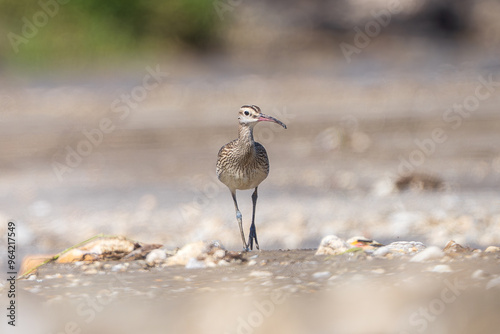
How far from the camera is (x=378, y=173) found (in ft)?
30.8

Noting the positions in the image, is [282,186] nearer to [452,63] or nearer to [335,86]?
[335,86]

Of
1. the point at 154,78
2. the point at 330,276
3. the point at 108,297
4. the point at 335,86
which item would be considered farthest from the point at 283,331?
the point at 154,78

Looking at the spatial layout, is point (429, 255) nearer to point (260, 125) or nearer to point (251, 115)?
point (251, 115)

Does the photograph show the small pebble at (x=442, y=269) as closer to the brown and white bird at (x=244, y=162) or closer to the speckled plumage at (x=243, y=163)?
the brown and white bird at (x=244, y=162)

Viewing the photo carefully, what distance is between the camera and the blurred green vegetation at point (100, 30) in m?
16.7

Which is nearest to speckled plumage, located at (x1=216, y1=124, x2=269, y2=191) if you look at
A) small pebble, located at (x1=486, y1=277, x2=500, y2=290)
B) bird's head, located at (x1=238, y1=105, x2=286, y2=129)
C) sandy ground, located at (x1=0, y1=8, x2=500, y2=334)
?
bird's head, located at (x1=238, y1=105, x2=286, y2=129)

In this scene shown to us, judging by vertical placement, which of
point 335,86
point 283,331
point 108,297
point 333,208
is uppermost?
point 335,86

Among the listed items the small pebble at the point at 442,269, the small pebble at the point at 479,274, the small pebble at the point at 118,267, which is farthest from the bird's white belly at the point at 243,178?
the small pebble at the point at 479,274

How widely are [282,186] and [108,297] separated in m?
4.94

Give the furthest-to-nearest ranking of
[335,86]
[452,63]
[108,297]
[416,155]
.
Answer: [452,63]
[335,86]
[416,155]
[108,297]

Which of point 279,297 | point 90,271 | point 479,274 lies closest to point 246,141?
point 90,271

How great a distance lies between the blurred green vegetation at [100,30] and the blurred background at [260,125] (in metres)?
0.03

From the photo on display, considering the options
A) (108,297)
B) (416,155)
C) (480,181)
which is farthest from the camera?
(416,155)

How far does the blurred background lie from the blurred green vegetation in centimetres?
3
